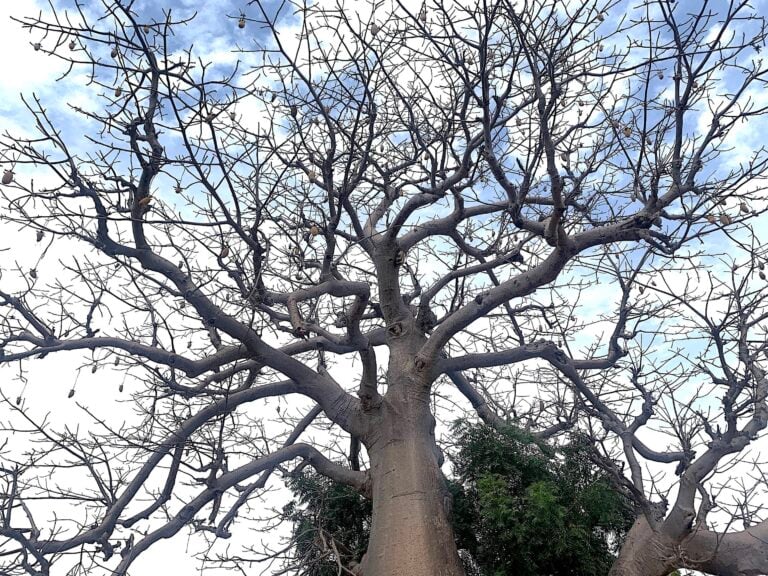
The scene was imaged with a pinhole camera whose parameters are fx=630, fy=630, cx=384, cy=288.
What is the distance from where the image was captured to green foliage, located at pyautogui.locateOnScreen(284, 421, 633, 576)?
421cm

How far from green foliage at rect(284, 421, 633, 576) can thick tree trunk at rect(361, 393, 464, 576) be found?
0.25 m

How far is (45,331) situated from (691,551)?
4.71m

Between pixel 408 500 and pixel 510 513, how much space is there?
0.69 m

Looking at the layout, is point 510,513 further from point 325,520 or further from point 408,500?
point 325,520

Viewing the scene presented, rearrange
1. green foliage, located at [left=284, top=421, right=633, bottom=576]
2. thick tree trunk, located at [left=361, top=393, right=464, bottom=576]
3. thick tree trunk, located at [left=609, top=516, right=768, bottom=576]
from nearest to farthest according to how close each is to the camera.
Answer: thick tree trunk, located at [left=609, top=516, right=768, bottom=576]
thick tree trunk, located at [left=361, top=393, right=464, bottom=576]
green foliage, located at [left=284, top=421, right=633, bottom=576]

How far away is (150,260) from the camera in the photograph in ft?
13.6

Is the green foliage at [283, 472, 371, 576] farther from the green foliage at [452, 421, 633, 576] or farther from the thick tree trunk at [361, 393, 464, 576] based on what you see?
the green foliage at [452, 421, 633, 576]

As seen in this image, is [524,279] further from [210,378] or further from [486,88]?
[210,378]

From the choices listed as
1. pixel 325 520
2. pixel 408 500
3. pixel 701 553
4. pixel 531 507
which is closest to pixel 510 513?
pixel 531 507

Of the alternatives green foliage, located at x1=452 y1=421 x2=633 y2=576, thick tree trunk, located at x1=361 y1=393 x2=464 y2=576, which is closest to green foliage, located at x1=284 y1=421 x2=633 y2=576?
green foliage, located at x1=452 y1=421 x2=633 y2=576

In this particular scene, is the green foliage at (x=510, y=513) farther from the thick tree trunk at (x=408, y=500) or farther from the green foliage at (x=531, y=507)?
the thick tree trunk at (x=408, y=500)

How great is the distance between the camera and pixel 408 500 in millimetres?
4359

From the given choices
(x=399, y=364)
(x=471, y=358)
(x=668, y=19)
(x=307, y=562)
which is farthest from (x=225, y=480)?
(x=668, y=19)

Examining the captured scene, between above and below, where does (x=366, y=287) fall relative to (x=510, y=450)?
above
